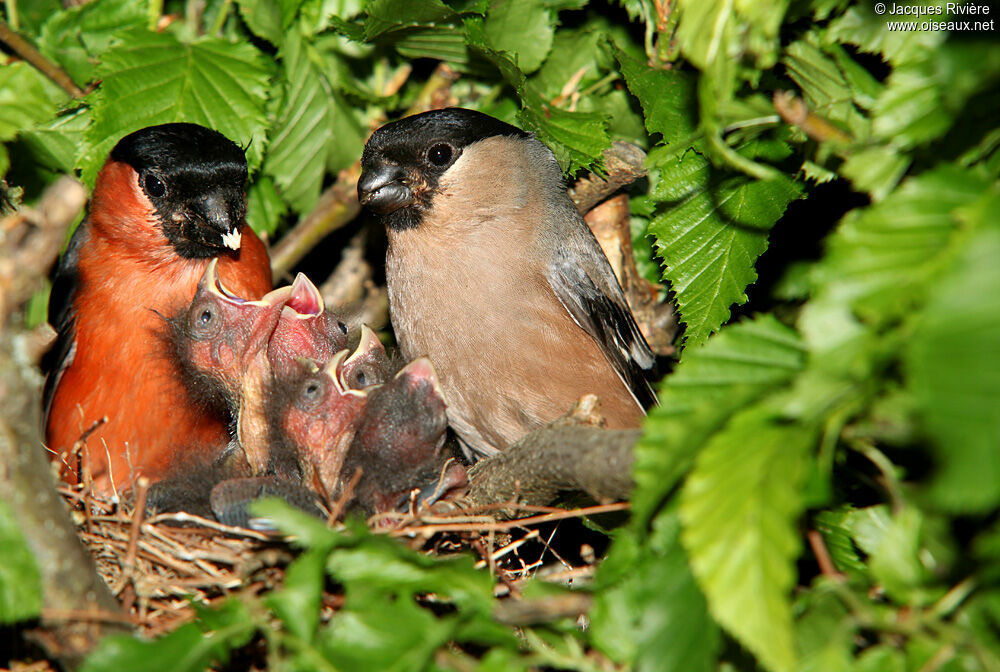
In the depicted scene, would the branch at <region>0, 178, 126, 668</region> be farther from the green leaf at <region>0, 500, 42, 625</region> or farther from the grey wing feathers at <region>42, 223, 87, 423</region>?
the grey wing feathers at <region>42, 223, 87, 423</region>

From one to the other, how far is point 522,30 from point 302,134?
50.1 inches

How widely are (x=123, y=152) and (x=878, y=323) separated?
3.48 meters

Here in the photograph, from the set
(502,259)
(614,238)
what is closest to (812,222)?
(614,238)

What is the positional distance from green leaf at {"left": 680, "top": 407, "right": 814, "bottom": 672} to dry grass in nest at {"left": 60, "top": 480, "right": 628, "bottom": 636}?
83cm

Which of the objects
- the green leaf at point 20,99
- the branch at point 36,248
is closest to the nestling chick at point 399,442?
the branch at point 36,248

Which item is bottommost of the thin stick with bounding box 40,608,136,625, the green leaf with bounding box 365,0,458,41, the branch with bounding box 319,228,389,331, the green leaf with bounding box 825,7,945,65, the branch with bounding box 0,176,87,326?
the branch with bounding box 319,228,389,331

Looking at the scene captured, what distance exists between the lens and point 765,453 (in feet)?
5.73

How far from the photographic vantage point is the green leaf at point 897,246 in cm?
164

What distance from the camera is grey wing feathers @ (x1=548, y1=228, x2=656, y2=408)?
3994 millimetres

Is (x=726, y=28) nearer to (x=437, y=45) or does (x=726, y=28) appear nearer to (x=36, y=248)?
(x=36, y=248)

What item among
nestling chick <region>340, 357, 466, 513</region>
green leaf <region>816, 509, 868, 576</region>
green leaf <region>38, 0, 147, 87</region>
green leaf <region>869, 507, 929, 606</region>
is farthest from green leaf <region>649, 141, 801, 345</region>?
green leaf <region>38, 0, 147, 87</region>

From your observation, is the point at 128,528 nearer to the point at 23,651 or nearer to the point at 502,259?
the point at 23,651

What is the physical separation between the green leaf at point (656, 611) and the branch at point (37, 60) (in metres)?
3.52

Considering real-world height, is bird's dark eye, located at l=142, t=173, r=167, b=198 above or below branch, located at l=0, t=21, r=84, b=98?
below
